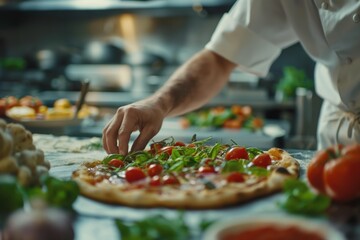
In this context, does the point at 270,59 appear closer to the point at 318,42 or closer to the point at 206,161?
the point at 318,42

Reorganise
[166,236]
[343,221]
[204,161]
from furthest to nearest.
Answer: [204,161]
[343,221]
[166,236]

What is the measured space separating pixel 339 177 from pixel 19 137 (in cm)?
67

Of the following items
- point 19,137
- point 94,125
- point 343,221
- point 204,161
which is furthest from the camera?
point 94,125

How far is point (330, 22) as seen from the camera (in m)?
1.84

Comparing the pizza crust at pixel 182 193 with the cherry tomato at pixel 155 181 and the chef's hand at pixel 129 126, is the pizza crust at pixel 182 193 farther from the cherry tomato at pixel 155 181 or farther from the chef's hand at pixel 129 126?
the chef's hand at pixel 129 126

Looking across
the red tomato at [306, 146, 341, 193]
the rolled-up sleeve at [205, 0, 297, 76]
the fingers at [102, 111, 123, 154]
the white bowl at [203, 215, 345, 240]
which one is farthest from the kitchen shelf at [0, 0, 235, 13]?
the white bowl at [203, 215, 345, 240]

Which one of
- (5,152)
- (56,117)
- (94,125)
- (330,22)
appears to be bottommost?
(94,125)

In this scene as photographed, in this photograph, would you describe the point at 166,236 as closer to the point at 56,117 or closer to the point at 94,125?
the point at 56,117

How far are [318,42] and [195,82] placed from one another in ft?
1.52

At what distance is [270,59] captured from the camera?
7.41ft

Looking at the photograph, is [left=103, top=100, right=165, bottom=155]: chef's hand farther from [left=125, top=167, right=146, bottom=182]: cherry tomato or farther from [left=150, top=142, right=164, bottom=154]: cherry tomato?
[left=125, top=167, right=146, bottom=182]: cherry tomato

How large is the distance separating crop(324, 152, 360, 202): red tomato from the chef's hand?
0.64 metres

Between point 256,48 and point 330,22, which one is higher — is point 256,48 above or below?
below

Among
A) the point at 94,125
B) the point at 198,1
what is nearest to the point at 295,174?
the point at 94,125
